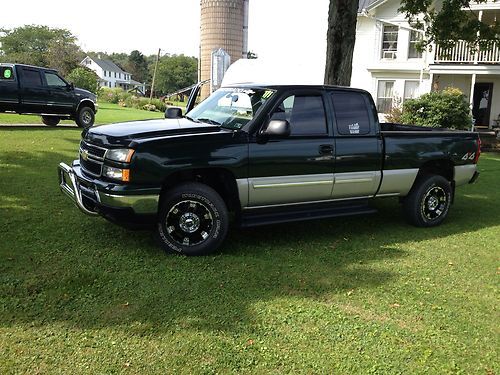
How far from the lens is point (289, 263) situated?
5.09m

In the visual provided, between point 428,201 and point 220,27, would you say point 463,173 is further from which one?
point 220,27

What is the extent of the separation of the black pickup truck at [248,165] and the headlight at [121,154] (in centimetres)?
1

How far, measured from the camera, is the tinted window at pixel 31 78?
15836 mm

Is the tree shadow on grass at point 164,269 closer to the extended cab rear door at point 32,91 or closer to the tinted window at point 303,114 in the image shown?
the tinted window at point 303,114

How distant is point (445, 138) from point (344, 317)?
151 inches

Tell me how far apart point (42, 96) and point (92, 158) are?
12322 mm

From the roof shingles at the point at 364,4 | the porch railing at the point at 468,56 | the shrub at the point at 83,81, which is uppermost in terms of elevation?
the roof shingles at the point at 364,4

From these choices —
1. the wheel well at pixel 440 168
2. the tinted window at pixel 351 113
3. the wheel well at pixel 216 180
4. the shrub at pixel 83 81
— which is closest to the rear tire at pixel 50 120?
the wheel well at pixel 216 180

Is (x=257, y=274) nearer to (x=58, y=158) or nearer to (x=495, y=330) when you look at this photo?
(x=495, y=330)

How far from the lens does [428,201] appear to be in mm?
6855

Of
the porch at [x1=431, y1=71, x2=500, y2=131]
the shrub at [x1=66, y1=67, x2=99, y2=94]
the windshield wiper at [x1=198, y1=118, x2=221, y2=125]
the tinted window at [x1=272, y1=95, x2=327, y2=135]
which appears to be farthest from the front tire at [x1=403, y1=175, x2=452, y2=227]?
the shrub at [x1=66, y1=67, x2=99, y2=94]

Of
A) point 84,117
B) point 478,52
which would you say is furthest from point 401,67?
point 84,117

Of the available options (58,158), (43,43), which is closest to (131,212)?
(58,158)

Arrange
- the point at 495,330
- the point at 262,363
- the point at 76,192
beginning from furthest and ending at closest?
the point at 76,192 → the point at 495,330 → the point at 262,363
